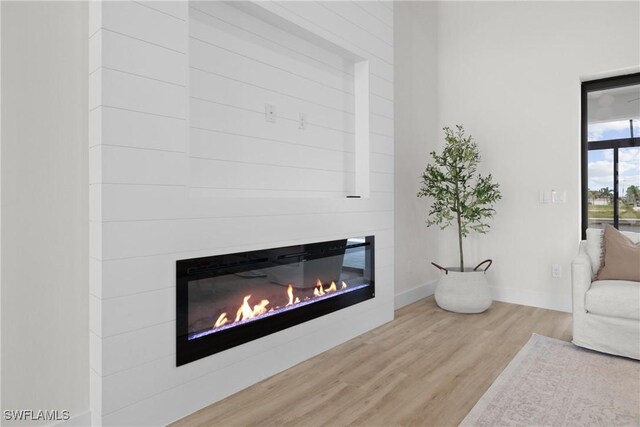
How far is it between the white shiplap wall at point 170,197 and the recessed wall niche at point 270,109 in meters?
0.01

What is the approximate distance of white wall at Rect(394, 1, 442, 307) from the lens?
3.73 m

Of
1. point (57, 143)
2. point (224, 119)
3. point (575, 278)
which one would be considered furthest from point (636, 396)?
point (57, 143)

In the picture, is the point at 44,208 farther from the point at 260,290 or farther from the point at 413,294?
the point at 413,294

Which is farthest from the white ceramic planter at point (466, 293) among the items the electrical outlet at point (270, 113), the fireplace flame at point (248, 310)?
the electrical outlet at point (270, 113)

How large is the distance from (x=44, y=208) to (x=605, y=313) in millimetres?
3140

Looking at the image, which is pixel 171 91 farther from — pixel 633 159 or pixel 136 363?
pixel 633 159

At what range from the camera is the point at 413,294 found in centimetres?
391

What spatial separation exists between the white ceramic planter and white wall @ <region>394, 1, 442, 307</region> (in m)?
0.42

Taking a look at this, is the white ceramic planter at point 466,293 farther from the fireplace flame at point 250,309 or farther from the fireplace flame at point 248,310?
the fireplace flame at point 248,310

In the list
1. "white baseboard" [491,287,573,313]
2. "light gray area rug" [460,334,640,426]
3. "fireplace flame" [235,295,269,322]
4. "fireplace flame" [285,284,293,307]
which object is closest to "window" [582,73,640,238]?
"white baseboard" [491,287,573,313]

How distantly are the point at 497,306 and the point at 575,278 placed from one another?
122 centimetres

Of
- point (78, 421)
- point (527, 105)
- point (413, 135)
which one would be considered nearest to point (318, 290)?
point (78, 421)

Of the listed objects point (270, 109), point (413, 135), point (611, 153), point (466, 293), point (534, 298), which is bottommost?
point (534, 298)

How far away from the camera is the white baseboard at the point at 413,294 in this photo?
3703 mm
